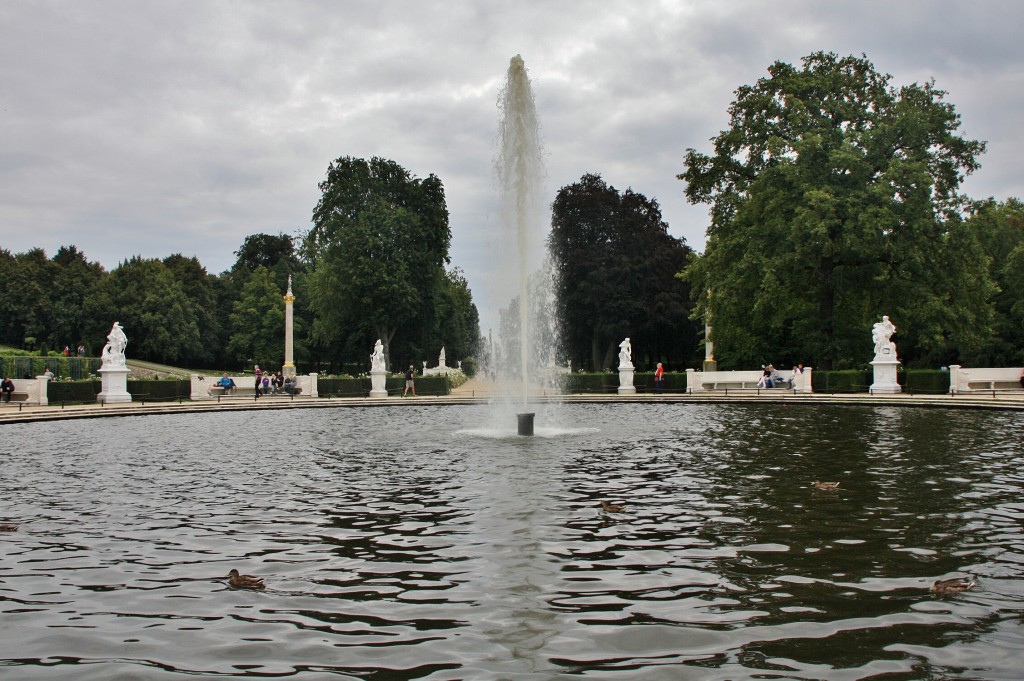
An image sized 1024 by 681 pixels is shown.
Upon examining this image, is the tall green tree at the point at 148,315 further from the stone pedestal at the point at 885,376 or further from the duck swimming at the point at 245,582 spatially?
the duck swimming at the point at 245,582

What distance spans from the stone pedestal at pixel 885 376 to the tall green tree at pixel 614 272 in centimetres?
2150

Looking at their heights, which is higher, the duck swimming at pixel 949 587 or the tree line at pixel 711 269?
the tree line at pixel 711 269

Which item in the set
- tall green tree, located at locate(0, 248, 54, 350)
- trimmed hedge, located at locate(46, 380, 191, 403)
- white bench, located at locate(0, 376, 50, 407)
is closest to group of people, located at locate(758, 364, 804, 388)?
trimmed hedge, located at locate(46, 380, 191, 403)

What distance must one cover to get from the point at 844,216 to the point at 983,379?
9309mm

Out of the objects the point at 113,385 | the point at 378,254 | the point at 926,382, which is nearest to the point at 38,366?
the point at 113,385

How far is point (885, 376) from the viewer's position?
38.4 metres

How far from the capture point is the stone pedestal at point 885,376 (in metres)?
38.0

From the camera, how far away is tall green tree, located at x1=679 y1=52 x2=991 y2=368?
128ft

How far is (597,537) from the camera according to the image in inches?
342

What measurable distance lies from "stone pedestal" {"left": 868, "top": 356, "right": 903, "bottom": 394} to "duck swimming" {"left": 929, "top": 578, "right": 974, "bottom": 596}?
111ft

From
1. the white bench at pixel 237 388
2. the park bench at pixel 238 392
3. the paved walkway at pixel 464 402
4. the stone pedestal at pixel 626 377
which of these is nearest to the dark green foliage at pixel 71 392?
the paved walkway at pixel 464 402

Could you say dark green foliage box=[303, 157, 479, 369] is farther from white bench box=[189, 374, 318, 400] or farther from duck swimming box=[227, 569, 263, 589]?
duck swimming box=[227, 569, 263, 589]

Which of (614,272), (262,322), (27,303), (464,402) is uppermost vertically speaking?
(27,303)

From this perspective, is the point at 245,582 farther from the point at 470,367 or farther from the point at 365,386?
the point at 470,367
